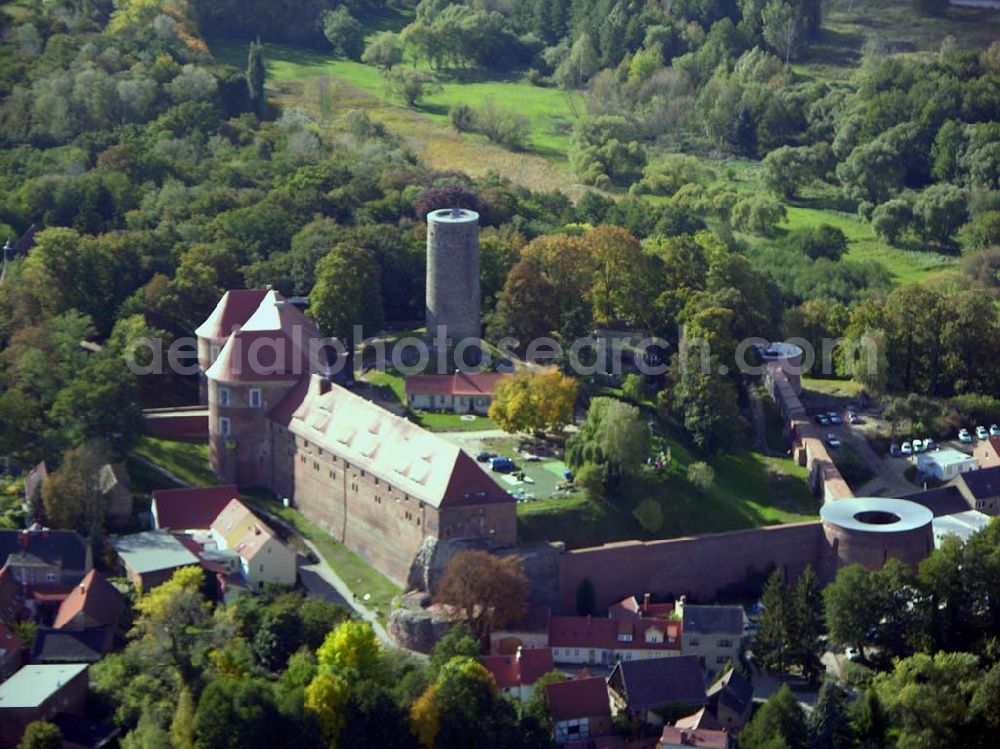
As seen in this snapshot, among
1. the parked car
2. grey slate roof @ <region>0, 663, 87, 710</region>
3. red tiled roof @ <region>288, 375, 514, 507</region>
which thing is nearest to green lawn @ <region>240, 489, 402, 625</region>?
red tiled roof @ <region>288, 375, 514, 507</region>

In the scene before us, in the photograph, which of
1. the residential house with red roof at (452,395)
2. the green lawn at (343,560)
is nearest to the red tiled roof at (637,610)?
the green lawn at (343,560)

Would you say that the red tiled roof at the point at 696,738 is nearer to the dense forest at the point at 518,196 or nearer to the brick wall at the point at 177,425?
the dense forest at the point at 518,196

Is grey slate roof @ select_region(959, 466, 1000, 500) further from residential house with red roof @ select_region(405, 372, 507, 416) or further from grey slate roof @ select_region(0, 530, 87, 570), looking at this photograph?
grey slate roof @ select_region(0, 530, 87, 570)

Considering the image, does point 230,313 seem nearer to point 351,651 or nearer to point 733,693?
point 351,651

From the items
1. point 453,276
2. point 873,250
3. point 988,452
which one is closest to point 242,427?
point 453,276

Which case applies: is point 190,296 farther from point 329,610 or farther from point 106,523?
point 329,610

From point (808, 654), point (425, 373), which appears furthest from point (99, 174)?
point (808, 654)
